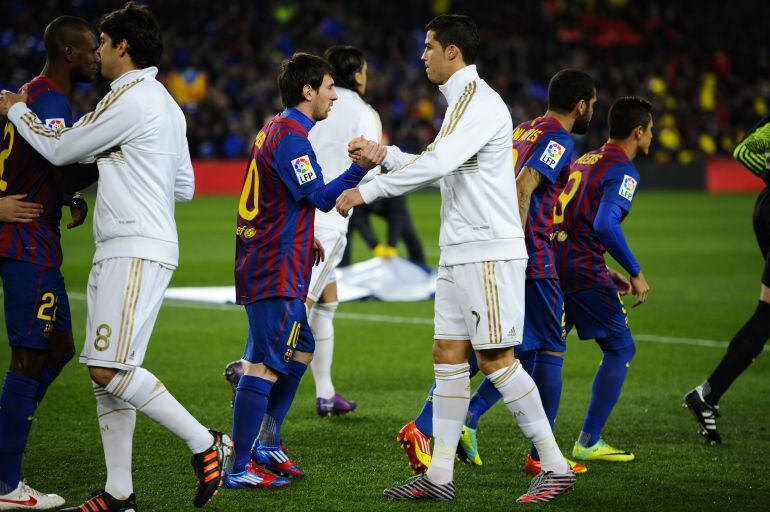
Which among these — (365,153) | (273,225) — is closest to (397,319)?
(273,225)

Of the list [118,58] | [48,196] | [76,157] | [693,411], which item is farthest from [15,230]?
[693,411]

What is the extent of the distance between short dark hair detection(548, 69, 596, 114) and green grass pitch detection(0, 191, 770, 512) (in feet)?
6.39

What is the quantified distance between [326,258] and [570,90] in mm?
1889

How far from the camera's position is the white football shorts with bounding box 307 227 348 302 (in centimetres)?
633

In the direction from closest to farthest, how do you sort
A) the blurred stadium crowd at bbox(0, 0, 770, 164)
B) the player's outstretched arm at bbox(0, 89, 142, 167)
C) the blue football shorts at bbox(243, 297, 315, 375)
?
the player's outstretched arm at bbox(0, 89, 142, 167), the blue football shorts at bbox(243, 297, 315, 375), the blurred stadium crowd at bbox(0, 0, 770, 164)

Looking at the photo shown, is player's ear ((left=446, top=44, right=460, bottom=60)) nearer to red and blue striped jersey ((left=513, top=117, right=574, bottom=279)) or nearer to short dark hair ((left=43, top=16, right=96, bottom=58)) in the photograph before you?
red and blue striped jersey ((left=513, top=117, right=574, bottom=279))

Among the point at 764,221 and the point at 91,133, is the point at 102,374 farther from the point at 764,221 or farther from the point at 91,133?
the point at 764,221

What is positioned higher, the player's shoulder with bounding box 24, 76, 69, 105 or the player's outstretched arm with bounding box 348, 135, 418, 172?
the player's shoulder with bounding box 24, 76, 69, 105

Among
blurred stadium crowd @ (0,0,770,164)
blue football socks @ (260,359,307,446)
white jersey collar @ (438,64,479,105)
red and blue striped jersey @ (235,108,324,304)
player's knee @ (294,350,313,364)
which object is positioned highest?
blurred stadium crowd @ (0,0,770,164)

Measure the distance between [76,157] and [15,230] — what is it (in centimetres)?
60

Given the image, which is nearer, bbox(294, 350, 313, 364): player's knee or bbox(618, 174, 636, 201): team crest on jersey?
bbox(294, 350, 313, 364): player's knee

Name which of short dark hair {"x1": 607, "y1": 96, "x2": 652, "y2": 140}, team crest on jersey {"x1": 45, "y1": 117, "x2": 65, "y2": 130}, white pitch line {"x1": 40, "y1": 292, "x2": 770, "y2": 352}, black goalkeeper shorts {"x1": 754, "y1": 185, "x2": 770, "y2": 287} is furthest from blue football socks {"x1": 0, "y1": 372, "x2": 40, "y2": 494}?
white pitch line {"x1": 40, "y1": 292, "x2": 770, "y2": 352}

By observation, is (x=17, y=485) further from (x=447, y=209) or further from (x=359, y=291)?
(x=359, y=291)

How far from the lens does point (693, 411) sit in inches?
243
